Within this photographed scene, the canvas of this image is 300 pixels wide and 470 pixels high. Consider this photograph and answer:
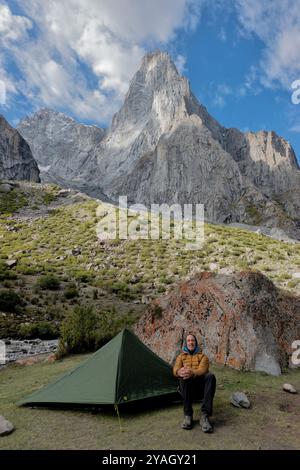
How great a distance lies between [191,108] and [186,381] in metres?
196

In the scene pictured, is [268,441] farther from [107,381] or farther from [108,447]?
[107,381]

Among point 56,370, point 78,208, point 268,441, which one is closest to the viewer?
point 268,441

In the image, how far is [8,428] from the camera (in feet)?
22.1

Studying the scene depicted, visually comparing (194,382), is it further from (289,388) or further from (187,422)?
(289,388)

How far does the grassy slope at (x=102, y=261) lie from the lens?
992 inches

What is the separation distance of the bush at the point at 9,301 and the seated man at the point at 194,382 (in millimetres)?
16676

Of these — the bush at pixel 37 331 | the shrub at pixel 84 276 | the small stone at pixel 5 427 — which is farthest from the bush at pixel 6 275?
the small stone at pixel 5 427

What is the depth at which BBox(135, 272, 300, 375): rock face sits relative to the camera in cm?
1090

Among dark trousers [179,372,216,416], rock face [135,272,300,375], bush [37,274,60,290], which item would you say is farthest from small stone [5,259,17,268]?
dark trousers [179,372,216,416]

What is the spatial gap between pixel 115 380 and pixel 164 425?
1.35m

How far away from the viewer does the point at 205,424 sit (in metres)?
6.57

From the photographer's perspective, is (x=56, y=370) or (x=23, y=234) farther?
(x=23, y=234)

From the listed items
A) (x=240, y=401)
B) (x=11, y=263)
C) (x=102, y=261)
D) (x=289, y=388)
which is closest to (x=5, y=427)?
(x=240, y=401)
